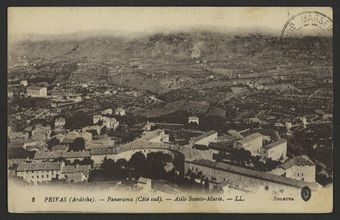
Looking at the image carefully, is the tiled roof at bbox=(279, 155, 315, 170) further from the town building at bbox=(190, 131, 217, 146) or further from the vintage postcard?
the town building at bbox=(190, 131, 217, 146)

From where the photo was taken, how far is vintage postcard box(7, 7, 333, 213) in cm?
225

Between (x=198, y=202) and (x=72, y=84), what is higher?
(x=72, y=84)

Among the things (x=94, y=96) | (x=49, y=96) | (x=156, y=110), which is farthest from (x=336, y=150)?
(x=49, y=96)

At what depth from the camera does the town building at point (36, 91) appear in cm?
227

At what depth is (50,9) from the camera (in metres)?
2.25

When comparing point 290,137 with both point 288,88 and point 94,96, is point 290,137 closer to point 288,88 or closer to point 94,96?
point 288,88

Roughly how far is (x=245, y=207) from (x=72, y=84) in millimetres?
952

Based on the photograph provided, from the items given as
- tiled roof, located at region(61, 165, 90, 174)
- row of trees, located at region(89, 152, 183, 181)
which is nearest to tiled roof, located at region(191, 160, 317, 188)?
row of trees, located at region(89, 152, 183, 181)

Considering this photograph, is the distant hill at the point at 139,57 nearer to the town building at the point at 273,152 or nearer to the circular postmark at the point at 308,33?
the circular postmark at the point at 308,33

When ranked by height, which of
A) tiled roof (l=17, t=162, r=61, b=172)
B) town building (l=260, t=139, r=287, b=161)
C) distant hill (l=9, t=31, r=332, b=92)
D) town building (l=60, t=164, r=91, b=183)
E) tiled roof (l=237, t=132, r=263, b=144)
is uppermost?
distant hill (l=9, t=31, r=332, b=92)

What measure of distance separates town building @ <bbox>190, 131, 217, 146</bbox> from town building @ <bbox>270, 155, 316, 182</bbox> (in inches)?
12.1

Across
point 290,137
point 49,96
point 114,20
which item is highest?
point 114,20

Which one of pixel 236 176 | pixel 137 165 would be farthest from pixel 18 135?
pixel 236 176

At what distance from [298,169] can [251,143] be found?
24 cm
